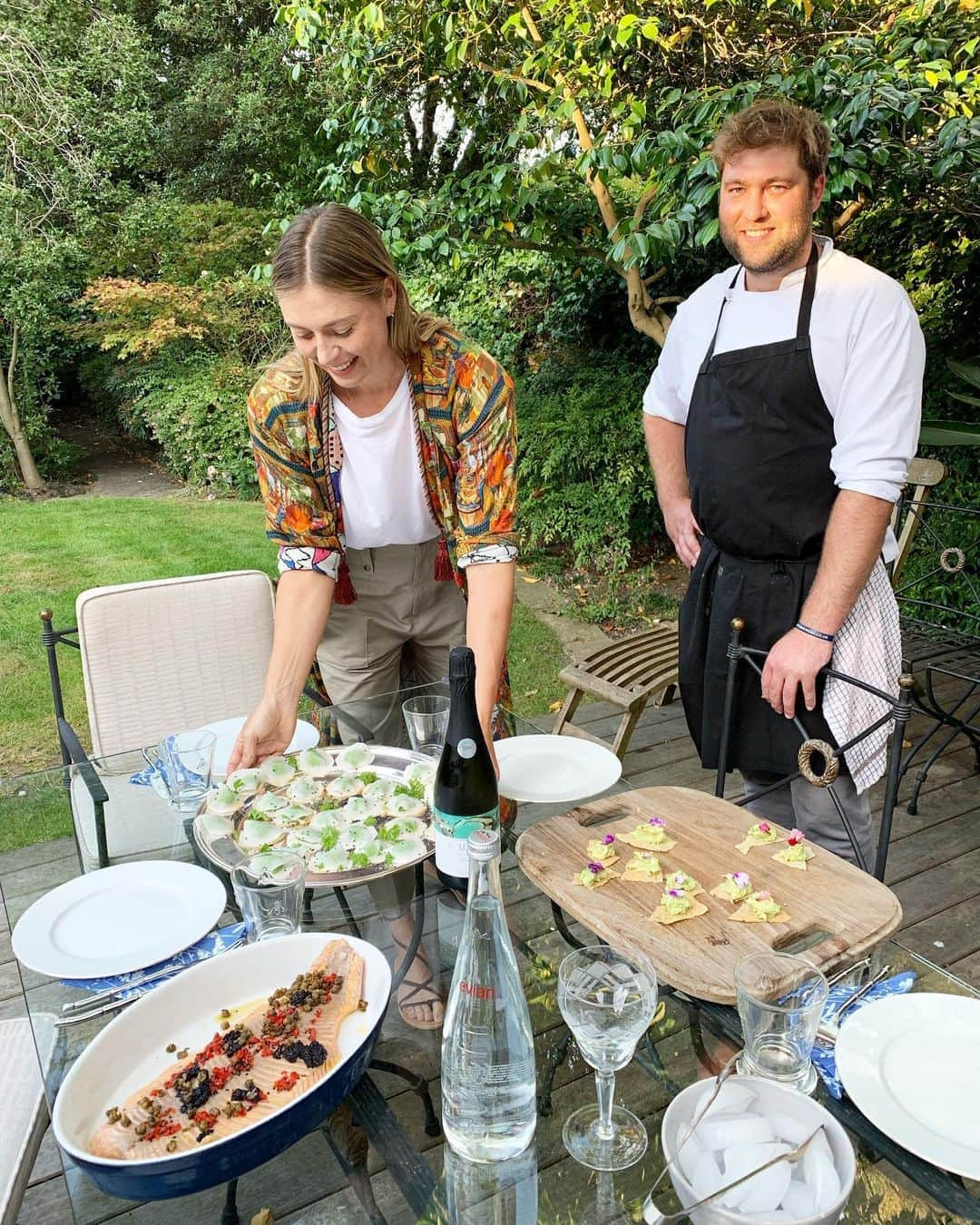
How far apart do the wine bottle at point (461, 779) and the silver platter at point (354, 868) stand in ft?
0.40

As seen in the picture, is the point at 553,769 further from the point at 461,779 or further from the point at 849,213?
the point at 849,213

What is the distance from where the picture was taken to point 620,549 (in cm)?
548

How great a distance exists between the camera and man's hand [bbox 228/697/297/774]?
168 centimetres

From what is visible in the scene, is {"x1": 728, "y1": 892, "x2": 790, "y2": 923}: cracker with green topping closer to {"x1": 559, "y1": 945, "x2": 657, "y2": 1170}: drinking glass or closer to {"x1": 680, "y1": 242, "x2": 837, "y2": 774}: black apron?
{"x1": 559, "y1": 945, "x2": 657, "y2": 1170}: drinking glass

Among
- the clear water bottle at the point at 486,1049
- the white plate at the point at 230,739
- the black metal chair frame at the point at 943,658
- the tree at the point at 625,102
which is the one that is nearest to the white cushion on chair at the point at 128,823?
the white plate at the point at 230,739

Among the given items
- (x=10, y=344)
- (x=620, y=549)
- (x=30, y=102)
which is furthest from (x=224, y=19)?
(x=620, y=549)

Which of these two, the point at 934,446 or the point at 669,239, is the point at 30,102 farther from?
the point at 934,446

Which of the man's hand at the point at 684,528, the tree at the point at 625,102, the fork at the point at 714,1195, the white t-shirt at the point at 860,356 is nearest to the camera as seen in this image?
the fork at the point at 714,1195

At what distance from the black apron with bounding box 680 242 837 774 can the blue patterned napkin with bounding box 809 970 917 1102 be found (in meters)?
0.81

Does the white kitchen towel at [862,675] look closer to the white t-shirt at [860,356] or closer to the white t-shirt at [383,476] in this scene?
the white t-shirt at [860,356]

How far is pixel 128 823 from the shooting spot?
1.67m

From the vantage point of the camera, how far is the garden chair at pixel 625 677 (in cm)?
318

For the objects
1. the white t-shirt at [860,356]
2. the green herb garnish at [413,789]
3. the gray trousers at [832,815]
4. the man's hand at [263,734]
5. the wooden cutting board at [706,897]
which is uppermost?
the white t-shirt at [860,356]

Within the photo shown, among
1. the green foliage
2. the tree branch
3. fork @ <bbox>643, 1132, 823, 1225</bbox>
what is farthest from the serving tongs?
the green foliage
